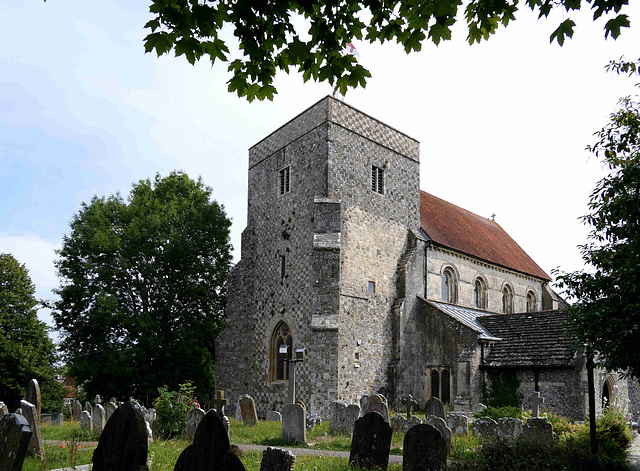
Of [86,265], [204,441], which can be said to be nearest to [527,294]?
[86,265]

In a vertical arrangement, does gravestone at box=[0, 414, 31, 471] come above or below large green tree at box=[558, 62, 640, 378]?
below

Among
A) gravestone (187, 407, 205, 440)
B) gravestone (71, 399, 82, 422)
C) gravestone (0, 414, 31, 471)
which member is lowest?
gravestone (71, 399, 82, 422)

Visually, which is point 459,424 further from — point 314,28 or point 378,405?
point 314,28

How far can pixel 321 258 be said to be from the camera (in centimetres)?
2036

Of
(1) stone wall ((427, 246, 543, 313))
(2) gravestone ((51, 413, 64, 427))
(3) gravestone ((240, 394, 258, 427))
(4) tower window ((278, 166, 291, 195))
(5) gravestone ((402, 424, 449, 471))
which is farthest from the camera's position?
(1) stone wall ((427, 246, 543, 313))

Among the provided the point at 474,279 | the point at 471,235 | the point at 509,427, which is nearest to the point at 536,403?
the point at 509,427

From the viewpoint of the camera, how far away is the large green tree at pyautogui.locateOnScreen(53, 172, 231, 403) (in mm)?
23953

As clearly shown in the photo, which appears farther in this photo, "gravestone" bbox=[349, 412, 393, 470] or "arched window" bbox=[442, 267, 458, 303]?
"arched window" bbox=[442, 267, 458, 303]

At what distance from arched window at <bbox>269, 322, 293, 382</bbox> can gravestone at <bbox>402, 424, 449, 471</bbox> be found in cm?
1268

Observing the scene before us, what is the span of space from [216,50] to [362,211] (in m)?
16.9

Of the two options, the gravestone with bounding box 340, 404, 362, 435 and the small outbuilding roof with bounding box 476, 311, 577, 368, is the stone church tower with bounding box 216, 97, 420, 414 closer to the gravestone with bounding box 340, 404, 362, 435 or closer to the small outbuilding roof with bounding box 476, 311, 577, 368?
the gravestone with bounding box 340, 404, 362, 435

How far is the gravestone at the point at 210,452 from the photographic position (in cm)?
562

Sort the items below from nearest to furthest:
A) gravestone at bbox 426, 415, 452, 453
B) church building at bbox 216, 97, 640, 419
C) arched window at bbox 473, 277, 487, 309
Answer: gravestone at bbox 426, 415, 452, 453 → church building at bbox 216, 97, 640, 419 → arched window at bbox 473, 277, 487, 309

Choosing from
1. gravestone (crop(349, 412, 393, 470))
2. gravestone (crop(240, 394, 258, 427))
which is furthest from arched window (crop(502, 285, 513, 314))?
gravestone (crop(349, 412, 393, 470))
